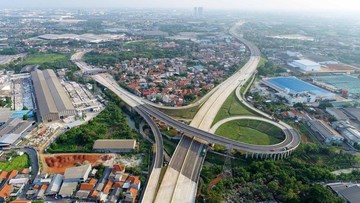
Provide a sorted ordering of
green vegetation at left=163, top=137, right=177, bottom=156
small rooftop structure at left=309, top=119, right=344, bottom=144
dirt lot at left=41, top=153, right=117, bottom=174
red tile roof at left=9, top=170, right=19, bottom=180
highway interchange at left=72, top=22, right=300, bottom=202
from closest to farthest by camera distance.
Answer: highway interchange at left=72, top=22, right=300, bottom=202, red tile roof at left=9, top=170, right=19, bottom=180, dirt lot at left=41, top=153, right=117, bottom=174, green vegetation at left=163, top=137, right=177, bottom=156, small rooftop structure at left=309, top=119, right=344, bottom=144

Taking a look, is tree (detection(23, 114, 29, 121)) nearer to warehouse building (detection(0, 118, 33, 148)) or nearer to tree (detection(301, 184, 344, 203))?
warehouse building (detection(0, 118, 33, 148))

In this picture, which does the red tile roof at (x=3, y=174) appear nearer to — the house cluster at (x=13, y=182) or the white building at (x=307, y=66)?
the house cluster at (x=13, y=182)

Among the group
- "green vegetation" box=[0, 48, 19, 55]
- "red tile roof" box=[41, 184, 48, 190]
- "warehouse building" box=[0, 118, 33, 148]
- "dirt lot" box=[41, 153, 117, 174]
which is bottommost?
"dirt lot" box=[41, 153, 117, 174]

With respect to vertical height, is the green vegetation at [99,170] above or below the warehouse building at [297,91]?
below

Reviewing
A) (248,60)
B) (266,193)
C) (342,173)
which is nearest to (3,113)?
(266,193)

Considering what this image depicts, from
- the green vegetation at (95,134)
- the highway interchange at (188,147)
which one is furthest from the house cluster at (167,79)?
the green vegetation at (95,134)

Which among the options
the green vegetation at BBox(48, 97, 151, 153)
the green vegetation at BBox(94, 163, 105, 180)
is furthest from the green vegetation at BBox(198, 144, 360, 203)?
the green vegetation at BBox(48, 97, 151, 153)

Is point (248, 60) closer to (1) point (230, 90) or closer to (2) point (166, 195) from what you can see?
(1) point (230, 90)
